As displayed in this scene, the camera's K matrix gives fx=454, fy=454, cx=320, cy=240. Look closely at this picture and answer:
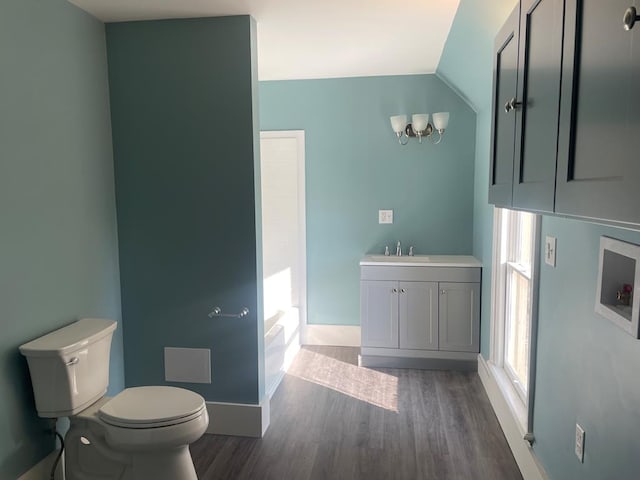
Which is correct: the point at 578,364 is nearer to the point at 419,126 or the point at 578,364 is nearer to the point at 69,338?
the point at 69,338

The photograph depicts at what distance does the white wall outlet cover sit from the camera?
2.69m

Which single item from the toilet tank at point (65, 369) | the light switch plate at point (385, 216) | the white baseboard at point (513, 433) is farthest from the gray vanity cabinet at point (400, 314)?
the toilet tank at point (65, 369)

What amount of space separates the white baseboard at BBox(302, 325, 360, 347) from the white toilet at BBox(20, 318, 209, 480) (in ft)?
6.87

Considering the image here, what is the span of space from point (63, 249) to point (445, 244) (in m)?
2.88

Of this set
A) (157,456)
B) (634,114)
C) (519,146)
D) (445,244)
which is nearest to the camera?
(634,114)

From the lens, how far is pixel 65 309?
7.43 feet

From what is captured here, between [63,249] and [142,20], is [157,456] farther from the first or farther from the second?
[142,20]

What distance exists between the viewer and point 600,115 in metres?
0.81

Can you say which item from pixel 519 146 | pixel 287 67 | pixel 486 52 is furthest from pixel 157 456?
pixel 287 67

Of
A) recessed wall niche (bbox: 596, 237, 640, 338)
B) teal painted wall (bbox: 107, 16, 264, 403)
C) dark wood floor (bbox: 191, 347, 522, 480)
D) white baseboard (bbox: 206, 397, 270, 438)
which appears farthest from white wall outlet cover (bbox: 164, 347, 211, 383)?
recessed wall niche (bbox: 596, 237, 640, 338)

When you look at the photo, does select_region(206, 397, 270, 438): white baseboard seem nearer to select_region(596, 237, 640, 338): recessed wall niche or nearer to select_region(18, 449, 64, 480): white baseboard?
select_region(18, 449, 64, 480): white baseboard

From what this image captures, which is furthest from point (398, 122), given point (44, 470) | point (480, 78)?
point (44, 470)

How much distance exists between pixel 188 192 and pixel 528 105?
191 centimetres

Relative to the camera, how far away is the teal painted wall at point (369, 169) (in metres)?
3.82
